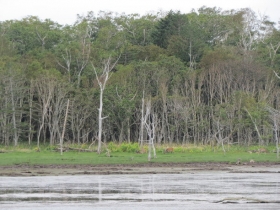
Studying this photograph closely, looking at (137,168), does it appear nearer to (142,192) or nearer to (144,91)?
(142,192)

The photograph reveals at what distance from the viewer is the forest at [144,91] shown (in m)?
81.5

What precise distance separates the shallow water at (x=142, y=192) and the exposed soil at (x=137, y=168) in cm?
365

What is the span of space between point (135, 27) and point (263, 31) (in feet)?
84.5

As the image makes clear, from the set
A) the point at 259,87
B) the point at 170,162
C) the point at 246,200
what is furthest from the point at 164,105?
the point at 246,200

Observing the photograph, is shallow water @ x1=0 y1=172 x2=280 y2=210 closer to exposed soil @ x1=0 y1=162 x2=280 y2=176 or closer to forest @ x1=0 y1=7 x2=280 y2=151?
exposed soil @ x1=0 y1=162 x2=280 y2=176

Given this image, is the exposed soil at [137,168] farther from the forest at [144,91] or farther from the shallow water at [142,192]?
the forest at [144,91]

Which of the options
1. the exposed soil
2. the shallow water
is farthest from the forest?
the shallow water

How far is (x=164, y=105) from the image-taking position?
84625 millimetres

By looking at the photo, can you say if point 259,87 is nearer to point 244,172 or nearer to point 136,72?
point 136,72

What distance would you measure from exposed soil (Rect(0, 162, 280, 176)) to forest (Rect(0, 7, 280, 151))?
61.3 ft

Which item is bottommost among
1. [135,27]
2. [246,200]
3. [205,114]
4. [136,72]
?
[246,200]

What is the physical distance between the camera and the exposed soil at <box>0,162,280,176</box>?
46.7 meters

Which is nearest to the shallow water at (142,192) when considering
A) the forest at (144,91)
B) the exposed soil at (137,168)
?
the exposed soil at (137,168)

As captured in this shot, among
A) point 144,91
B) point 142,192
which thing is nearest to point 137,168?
point 142,192
